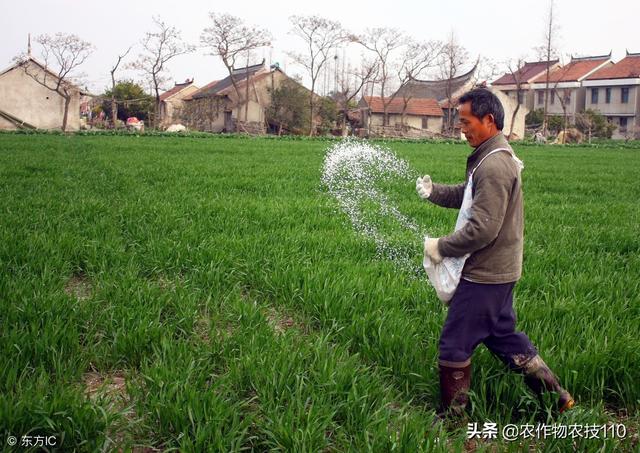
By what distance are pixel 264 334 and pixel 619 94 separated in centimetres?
5218

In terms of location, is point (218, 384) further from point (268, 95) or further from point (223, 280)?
point (268, 95)

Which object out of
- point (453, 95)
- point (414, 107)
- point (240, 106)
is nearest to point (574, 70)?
point (453, 95)

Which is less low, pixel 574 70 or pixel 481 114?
pixel 574 70

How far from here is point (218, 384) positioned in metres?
2.44

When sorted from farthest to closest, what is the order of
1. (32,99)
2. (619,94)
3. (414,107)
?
(414,107) < (619,94) < (32,99)

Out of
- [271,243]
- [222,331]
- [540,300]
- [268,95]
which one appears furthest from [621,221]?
[268,95]

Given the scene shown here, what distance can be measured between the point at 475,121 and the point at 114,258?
327 cm

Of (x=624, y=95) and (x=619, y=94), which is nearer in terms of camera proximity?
(x=624, y=95)

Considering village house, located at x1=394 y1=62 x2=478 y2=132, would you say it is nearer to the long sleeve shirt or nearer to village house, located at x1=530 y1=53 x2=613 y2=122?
village house, located at x1=530 y1=53 x2=613 y2=122

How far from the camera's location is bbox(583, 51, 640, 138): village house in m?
45.8

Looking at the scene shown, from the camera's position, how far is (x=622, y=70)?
155ft

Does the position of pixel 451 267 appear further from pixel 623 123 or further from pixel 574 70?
pixel 574 70

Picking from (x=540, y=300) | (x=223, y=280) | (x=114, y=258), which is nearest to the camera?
(x=540, y=300)

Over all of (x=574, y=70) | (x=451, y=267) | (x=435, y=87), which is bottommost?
(x=451, y=267)
